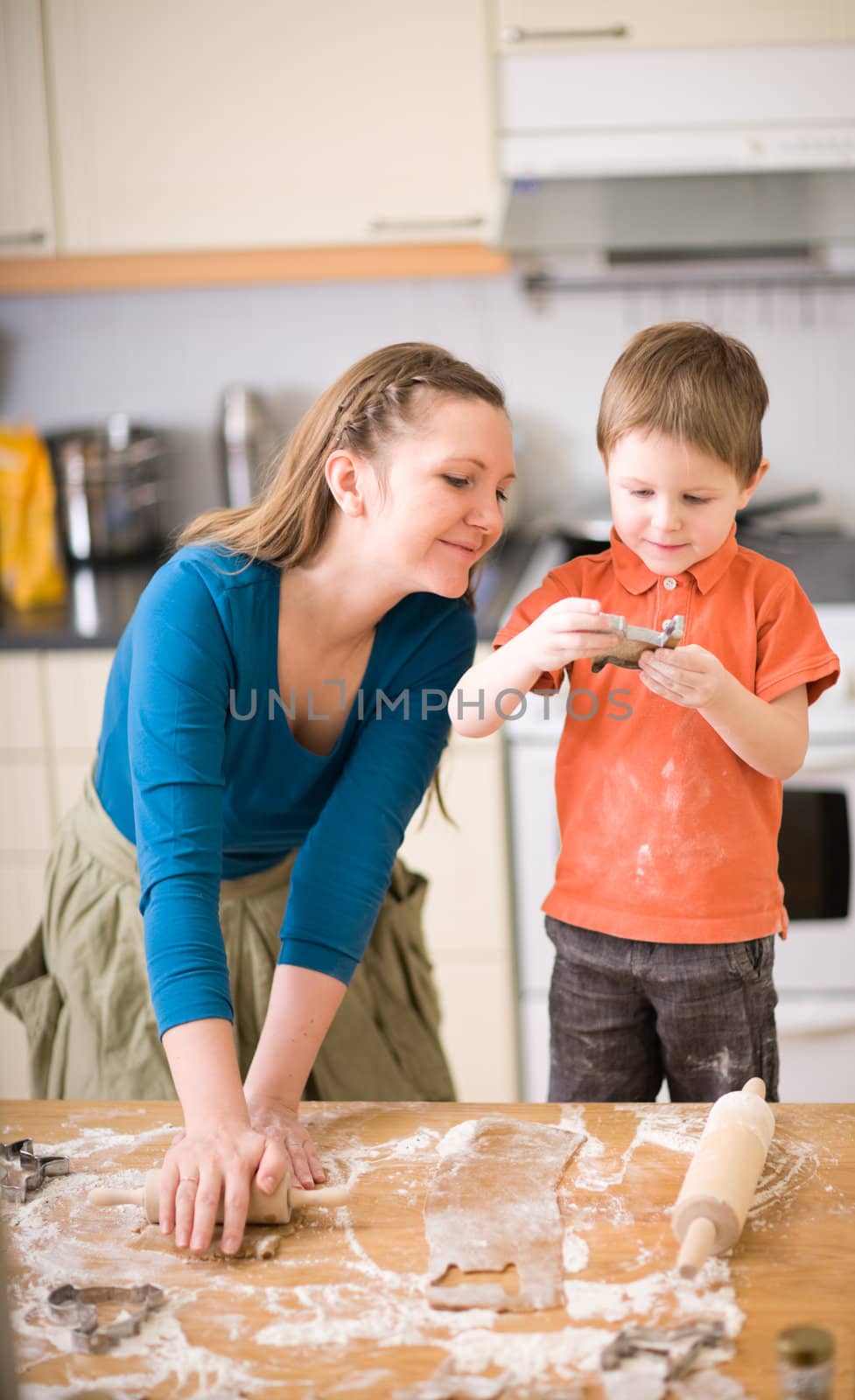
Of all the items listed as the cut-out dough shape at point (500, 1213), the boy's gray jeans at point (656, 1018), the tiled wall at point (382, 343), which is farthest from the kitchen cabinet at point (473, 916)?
the cut-out dough shape at point (500, 1213)

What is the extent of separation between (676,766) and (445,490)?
0.24 meters

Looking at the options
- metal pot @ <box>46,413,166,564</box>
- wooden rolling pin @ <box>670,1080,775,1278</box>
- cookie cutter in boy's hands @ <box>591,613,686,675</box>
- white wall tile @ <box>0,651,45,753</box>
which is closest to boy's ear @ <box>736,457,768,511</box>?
cookie cutter in boy's hands @ <box>591,613,686,675</box>

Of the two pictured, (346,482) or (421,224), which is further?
(421,224)

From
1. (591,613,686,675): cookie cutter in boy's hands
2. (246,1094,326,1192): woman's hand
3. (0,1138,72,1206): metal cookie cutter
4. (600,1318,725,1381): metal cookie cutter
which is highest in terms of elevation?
(591,613,686,675): cookie cutter in boy's hands

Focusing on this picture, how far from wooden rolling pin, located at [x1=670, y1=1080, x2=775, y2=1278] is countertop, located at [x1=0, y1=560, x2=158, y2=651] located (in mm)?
1281

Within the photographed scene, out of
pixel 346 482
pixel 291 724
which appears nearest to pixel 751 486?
pixel 346 482

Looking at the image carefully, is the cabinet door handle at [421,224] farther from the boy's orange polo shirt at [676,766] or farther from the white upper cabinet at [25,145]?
the boy's orange polo shirt at [676,766]

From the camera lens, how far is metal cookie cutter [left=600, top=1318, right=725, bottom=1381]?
689 mm

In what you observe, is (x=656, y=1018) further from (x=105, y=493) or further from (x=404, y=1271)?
(x=105, y=493)

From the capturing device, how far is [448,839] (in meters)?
1.91

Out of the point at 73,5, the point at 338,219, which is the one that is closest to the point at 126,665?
the point at 73,5

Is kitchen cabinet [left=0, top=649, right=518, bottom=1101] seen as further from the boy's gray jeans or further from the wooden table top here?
the wooden table top

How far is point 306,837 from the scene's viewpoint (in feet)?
3.53

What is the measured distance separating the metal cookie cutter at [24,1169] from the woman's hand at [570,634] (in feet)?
1.54
